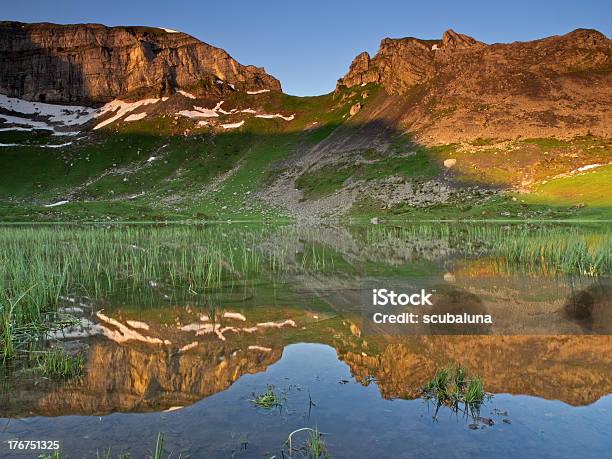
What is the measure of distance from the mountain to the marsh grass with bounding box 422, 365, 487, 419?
65252mm

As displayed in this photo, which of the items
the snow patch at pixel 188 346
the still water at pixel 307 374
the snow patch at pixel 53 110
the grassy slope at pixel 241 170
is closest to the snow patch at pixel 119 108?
the snow patch at pixel 53 110

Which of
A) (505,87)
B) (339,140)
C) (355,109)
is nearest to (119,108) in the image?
(355,109)

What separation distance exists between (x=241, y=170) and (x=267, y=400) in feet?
427

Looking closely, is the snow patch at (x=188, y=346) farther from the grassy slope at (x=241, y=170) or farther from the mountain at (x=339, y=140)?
the grassy slope at (x=241, y=170)

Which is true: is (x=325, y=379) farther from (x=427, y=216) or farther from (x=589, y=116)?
(x=589, y=116)

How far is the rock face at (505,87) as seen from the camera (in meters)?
109

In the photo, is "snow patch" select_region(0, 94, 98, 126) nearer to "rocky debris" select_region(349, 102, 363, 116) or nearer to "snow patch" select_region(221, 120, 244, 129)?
"snow patch" select_region(221, 120, 244, 129)

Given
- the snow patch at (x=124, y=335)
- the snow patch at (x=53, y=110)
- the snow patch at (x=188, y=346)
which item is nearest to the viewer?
the snow patch at (x=188, y=346)

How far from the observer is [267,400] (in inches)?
325

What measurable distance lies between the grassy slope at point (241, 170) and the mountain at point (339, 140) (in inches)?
21.3

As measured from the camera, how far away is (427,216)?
76.9 meters

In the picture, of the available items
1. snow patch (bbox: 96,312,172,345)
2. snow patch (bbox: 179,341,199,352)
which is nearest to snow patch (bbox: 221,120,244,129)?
snow patch (bbox: 96,312,172,345)

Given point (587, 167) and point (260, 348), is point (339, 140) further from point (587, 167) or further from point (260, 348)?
point (260, 348)

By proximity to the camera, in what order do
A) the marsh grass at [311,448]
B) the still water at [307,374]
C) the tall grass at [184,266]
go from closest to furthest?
the marsh grass at [311,448] → the still water at [307,374] → the tall grass at [184,266]
